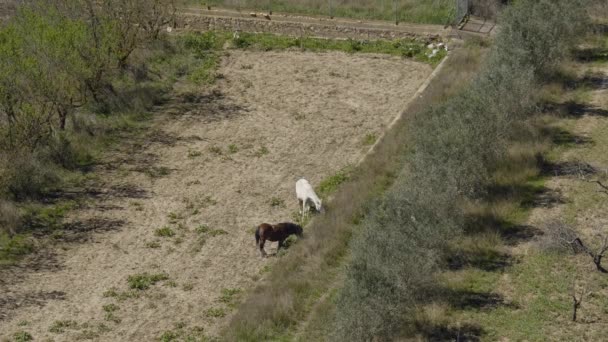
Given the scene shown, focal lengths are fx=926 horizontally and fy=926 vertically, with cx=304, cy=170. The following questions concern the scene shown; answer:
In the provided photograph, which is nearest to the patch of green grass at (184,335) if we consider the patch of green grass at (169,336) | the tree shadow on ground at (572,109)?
the patch of green grass at (169,336)

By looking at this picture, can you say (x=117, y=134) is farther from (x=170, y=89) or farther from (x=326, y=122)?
(x=326, y=122)

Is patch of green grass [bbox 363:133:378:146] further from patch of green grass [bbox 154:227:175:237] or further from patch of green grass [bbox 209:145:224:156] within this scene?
patch of green grass [bbox 154:227:175:237]

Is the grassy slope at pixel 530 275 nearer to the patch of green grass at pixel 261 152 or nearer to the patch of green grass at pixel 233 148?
the patch of green grass at pixel 261 152

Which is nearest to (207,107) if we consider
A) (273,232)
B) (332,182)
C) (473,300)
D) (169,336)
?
(332,182)

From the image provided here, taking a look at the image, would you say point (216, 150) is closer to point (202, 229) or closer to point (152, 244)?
point (202, 229)

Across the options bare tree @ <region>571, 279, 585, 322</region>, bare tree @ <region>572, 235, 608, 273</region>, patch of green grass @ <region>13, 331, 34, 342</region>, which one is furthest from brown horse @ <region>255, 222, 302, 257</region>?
bare tree @ <region>571, 279, 585, 322</region>

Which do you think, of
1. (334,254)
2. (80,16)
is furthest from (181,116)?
(334,254)
